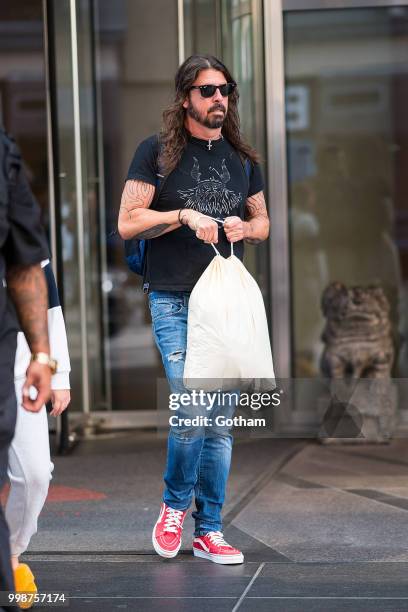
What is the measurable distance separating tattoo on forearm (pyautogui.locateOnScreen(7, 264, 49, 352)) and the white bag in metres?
1.21

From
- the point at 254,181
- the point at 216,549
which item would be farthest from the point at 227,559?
the point at 254,181

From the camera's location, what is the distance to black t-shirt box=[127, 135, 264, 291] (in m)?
4.74

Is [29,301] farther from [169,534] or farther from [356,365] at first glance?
[356,365]

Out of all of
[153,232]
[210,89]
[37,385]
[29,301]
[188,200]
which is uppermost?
[210,89]

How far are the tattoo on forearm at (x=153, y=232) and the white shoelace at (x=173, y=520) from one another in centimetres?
110

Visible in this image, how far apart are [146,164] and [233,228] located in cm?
43

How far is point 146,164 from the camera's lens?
4750mm

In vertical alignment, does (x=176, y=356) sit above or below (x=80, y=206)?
below

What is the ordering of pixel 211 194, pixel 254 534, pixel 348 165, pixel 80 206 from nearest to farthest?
pixel 211 194, pixel 254 534, pixel 80 206, pixel 348 165

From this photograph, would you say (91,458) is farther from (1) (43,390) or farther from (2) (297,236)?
(1) (43,390)

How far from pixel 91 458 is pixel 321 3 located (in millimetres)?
3223

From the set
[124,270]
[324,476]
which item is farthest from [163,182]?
[124,270]

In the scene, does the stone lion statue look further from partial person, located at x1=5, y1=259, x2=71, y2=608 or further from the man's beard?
partial person, located at x1=5, y1=259, x2=71, y2=608

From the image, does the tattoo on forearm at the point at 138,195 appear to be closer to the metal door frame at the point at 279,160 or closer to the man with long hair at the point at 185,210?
the man with long hair at the point at 185,210
